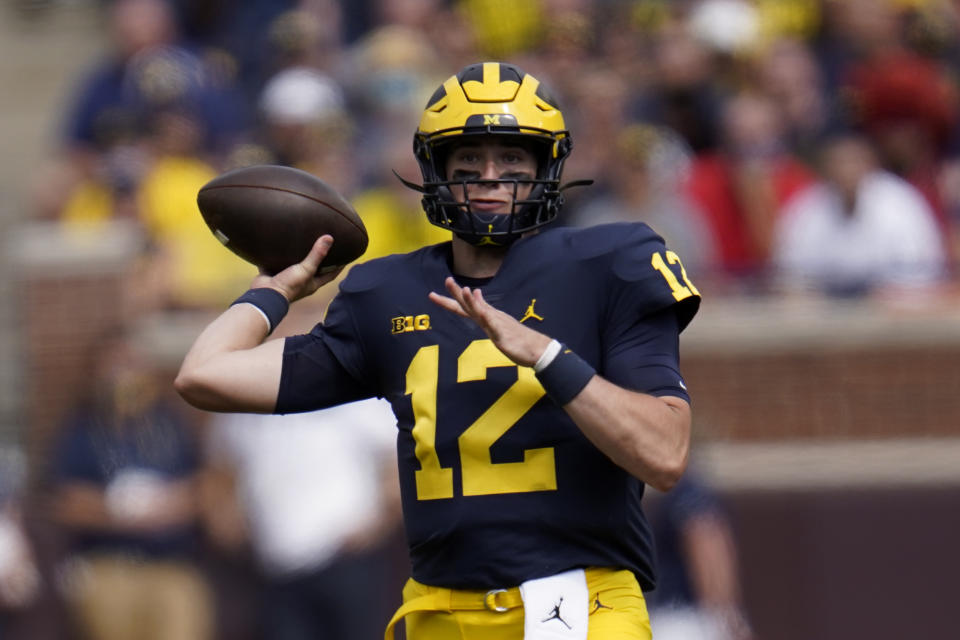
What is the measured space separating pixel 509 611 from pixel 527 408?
482 mm

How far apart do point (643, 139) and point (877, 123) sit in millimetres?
1364

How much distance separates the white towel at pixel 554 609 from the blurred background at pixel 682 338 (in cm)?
400

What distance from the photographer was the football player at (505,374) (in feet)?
12.8

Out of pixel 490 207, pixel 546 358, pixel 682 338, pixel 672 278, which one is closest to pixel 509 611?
pixel 546 358

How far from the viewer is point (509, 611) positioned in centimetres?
397

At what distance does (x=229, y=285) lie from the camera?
8.95 metres

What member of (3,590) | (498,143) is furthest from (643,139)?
(498,143)

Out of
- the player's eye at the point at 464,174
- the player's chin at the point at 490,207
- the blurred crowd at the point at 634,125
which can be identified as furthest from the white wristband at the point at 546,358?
the blurred crowd at the point at 634,125

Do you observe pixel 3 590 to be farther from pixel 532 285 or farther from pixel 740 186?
pixel 532 285

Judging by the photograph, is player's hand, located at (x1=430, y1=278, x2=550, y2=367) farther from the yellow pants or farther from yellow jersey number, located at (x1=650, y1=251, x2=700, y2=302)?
the yellow pants

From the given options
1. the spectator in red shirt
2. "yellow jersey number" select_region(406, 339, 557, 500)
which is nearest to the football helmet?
"yellow jersey number" select_region(406, 339, 557, 500)

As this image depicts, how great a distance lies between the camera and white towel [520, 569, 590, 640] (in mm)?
3896

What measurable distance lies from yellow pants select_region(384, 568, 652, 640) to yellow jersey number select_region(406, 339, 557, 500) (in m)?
0.25

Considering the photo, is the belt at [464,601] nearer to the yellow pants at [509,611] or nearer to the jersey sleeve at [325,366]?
the yellow pants at [509,611]
